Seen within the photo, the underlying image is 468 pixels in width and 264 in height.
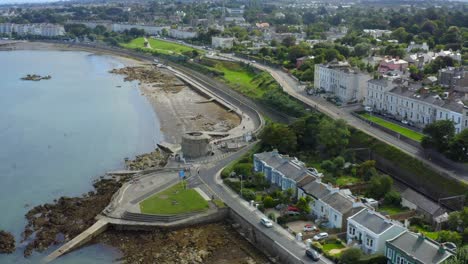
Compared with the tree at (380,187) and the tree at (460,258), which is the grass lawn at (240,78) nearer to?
the tree at (380,187)

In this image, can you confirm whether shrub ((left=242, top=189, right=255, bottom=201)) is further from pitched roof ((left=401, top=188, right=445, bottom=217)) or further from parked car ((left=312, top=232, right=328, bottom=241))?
pitched roof ((left=401, top=188, right=445, bottom=217))

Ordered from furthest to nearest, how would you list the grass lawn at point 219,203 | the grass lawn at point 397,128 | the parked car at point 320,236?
the grass lawn at point 397,128, the grass lawn at point 219,203, the parked car at point 320,236

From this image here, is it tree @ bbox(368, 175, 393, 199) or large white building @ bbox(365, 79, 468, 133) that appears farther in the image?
large white building @ bbox(365, 79, 468, 133)

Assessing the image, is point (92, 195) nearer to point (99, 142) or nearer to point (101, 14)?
point (99, 142)

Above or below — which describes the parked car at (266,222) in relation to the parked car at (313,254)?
below

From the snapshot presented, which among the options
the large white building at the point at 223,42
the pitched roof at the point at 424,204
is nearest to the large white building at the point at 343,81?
the pitched roof at the point at 424,204

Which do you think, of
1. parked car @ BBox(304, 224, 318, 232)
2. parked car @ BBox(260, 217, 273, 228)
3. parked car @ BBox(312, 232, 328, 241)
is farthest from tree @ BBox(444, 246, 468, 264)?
parked car @ BBox(260, 217, 273, 228)

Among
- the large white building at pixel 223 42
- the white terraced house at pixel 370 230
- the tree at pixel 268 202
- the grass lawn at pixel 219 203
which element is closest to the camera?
the white terraced house at pixel 370 230
